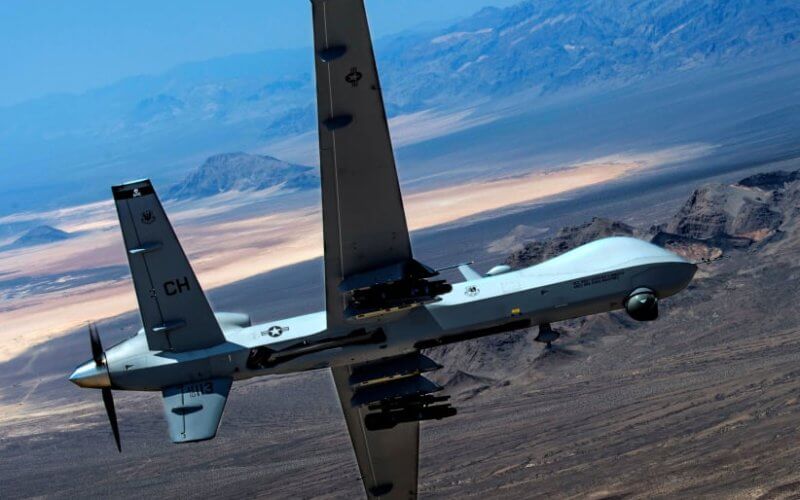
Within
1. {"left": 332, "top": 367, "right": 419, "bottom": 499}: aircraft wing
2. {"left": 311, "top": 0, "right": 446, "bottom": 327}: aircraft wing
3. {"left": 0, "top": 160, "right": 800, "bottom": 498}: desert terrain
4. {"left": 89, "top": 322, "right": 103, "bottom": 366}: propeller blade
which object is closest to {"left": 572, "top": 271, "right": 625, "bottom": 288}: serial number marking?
{"left": 311, "top": 0, "right": 446, "bottom": 327}: aircraft wing

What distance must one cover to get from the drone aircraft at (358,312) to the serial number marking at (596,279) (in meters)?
0.04

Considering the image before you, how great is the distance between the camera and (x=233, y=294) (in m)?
168

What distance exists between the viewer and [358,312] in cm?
3812

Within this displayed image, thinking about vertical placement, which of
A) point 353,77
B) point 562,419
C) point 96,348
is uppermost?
point 353,77

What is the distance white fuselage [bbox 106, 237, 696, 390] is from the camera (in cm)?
4041

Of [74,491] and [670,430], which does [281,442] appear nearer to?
[74,491]

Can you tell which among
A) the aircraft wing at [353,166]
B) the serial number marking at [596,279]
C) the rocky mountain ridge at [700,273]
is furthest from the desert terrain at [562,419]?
Result: the aircraft wing at [353,166]

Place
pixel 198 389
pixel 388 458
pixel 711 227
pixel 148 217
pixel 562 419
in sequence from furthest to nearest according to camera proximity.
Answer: pixel 711 227 → pixel 562 419 → pixel 388 458 → pixel 198 389 → pixel 148 217

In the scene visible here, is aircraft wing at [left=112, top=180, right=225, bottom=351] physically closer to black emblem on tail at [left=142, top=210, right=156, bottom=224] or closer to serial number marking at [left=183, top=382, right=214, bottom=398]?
black emblem on tail at [left=142, top=210, right=156, bottom=224]

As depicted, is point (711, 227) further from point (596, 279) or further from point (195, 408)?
point (195, 408)

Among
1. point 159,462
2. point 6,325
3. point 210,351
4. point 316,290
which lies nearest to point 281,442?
point 159,462

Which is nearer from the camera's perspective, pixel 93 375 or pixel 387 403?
pixel 93 375

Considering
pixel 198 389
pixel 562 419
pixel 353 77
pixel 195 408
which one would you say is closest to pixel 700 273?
pixel 562 419

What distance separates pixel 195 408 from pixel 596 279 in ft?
56.5
